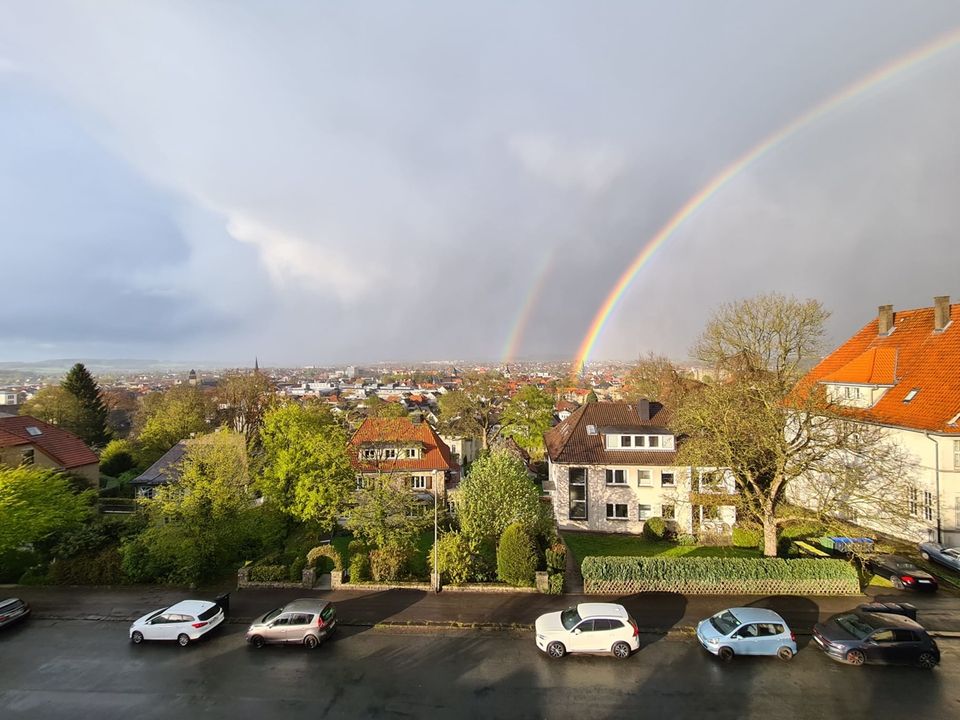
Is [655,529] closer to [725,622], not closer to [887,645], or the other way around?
[725,622]

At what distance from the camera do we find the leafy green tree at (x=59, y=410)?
67.3 metres

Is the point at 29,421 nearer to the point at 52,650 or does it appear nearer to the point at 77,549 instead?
the point at 77,549

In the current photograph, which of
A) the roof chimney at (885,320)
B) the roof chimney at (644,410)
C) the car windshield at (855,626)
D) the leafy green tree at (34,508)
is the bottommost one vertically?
the car windshield at (855,626)

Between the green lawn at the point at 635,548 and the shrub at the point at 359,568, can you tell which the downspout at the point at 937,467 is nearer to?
the green lawn at the point at 635,548

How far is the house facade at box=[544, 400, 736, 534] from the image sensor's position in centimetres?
3366

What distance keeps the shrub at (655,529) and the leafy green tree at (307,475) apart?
19856 mm

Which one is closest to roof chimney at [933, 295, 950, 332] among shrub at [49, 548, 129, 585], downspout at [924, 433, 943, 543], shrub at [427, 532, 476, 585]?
downspout at [924, 433, 943, 543]

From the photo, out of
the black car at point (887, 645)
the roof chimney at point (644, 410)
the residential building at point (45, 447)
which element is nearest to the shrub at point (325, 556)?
the black car at point (887, 645)

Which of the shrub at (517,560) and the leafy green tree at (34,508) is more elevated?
the leafy green tree at (34,508)

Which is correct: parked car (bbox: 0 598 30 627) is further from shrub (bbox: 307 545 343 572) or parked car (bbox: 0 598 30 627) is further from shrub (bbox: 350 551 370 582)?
shrub (bbox: 350 551 370 582)

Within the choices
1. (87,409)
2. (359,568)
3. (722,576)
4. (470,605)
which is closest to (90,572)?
(359,568)

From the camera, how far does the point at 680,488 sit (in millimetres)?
33688

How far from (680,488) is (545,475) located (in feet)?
79.3

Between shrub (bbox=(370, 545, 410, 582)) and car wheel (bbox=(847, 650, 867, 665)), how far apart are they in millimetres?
18774
